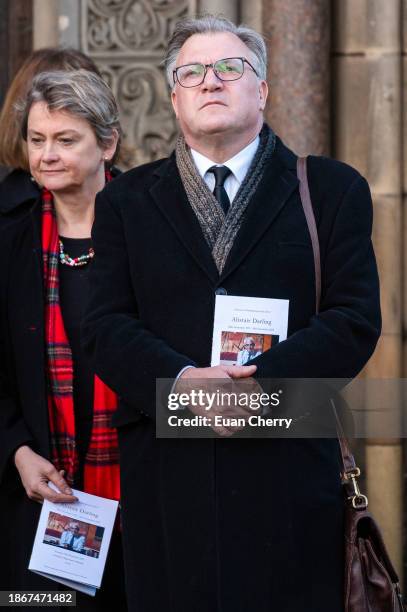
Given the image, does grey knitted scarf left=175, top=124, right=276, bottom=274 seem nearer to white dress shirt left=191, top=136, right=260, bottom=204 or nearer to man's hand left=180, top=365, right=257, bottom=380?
white dress shirt left=191, top=136, right=260, bottom=204

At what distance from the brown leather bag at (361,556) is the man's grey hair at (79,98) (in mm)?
831

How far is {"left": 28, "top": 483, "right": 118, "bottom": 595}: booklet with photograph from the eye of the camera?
3318 mm

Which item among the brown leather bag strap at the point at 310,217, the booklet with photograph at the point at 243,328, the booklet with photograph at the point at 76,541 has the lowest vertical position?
the booklet with photograph at the point at 76,541

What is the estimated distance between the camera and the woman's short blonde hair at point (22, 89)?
3.75 metres

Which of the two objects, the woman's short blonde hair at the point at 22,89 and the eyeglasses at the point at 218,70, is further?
the woman's short blonde hair at the point at 22,89

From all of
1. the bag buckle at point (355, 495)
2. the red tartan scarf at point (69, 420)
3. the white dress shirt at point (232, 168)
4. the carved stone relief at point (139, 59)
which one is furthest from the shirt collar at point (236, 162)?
the carved stone relief at point (139, 59)

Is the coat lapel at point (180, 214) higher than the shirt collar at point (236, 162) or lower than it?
lower

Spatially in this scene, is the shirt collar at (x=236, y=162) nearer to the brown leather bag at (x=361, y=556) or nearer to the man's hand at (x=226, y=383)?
the brown leather bag at (x=361, y=556)

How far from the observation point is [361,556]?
9.47 ft

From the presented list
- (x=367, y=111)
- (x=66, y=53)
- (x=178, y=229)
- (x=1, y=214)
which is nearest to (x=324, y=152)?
(x=367, y=111)

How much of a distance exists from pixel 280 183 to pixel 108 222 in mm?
417

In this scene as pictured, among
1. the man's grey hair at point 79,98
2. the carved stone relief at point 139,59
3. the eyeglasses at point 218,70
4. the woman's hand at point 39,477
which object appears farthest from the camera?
the carved stone relief at point 139,59

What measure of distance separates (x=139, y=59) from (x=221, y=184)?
2023 mm

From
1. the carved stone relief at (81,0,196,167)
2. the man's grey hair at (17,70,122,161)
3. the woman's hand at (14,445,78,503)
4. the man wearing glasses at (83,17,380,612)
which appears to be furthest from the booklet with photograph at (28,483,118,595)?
the carved stone relief at (81,0,196,167)
